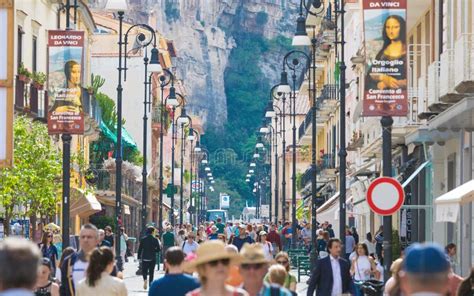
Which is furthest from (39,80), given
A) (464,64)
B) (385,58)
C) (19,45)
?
(385,58)

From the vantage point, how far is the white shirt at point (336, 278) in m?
18.4

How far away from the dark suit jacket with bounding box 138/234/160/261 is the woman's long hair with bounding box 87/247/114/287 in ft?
74.9

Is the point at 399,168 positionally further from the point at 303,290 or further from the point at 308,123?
the point at 308,123

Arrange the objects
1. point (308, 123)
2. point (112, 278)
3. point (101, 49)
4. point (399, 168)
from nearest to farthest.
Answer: point (112, 278) → point (399, 168) → point (308, 123) → point (101, 49)

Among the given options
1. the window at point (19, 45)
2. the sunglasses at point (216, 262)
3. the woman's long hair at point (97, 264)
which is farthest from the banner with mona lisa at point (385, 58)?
the window at point (19, 45)

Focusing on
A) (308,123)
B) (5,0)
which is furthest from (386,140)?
(308,123)

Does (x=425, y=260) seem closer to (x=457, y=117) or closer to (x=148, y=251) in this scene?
(x=457, y=117)

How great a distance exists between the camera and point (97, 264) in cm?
1341

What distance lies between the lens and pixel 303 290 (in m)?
38.1

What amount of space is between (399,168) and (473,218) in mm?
13822

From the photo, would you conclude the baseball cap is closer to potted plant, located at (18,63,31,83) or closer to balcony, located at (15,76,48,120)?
balcony, located at (15,76,48,120)

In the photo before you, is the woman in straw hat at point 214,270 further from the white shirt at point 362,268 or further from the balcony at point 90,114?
the balcony at point 90,114

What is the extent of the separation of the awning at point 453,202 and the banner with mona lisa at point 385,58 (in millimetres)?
2488

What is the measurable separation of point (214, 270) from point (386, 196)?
13770 millimetres
